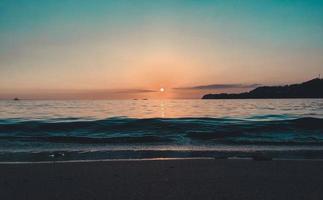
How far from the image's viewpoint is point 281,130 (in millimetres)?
16312
